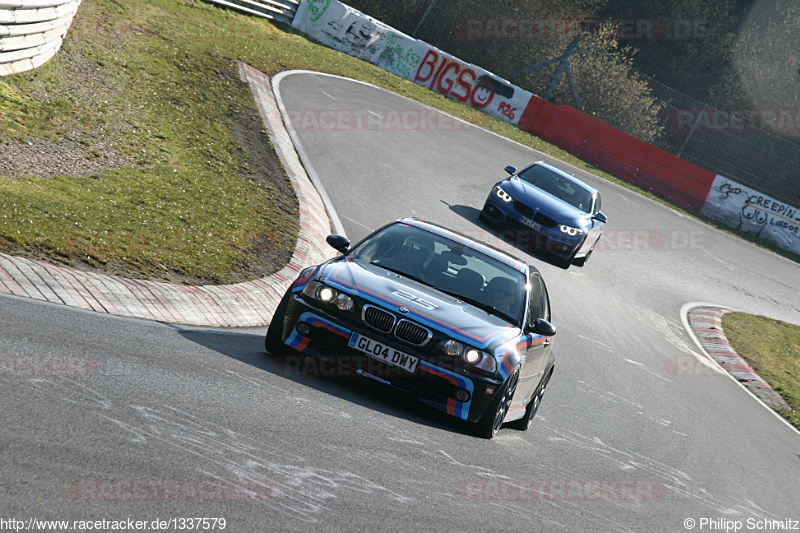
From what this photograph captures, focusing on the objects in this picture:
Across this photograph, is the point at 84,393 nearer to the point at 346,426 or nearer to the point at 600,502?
the point at 346,426

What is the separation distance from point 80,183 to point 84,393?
5642 millimetres

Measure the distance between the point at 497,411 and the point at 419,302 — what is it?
3.55 feet

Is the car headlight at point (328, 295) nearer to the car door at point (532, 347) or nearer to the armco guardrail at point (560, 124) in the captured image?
the car door at point (532, 347)

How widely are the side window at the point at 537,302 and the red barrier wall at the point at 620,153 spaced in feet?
71.9

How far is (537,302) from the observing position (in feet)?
28.2

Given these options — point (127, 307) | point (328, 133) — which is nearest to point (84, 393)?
point (127, 307)

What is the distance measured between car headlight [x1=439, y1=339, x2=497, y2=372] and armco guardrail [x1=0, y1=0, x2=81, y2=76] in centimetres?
772

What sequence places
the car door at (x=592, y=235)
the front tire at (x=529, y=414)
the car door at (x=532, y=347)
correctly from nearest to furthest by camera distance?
the car door at (x=532, y=347)
the front tire at (x=529, y=414)
the car door at (x=592, y=235)

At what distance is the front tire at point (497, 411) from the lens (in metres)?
7.04

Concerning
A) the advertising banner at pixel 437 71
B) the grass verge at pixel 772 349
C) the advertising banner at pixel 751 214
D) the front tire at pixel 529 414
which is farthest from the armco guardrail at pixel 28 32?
the advertising banner at pixel 751 214

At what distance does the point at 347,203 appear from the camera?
608 inches

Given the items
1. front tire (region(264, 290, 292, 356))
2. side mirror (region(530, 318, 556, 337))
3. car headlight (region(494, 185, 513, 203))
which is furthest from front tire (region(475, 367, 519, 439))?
car headlight (region(494, 185, 513, 203))

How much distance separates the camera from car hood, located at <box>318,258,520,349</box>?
694 centimetres

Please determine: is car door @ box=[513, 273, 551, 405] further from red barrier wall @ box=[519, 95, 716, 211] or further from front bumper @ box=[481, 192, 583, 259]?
red barrier wall @ box=[519, 95, 716, 211]
